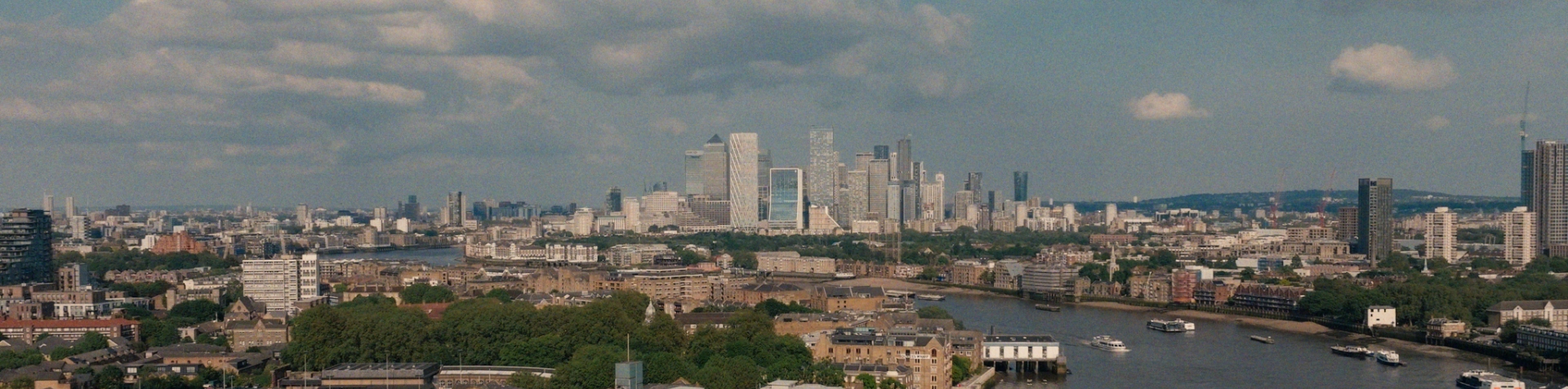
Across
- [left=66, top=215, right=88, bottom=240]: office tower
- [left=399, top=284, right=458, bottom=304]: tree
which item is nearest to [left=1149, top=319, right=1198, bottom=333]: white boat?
[left=399, top=284, right=458, bottom=304]: tree

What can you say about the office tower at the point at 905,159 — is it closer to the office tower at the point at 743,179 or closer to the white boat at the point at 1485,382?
the office tower at the point at 743,179

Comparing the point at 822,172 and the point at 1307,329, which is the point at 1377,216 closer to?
the point at 1307,329

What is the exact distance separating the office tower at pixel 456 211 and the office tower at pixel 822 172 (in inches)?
998

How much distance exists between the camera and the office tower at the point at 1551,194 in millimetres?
65500

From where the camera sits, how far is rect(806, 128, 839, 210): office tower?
11281 cm

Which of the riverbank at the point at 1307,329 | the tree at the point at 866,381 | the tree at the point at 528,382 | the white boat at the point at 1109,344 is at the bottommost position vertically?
→ the riverbank at the point at 1307,329

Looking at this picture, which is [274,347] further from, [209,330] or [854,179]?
[854,179]

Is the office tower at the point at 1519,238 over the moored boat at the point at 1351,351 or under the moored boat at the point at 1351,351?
over

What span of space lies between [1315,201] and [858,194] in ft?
161

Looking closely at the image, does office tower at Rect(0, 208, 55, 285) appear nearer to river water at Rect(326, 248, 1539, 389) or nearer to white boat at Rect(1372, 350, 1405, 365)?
river water at Rect(326, 248, 1539, 389)

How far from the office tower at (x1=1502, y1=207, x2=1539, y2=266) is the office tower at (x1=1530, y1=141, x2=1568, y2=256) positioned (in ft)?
8.06

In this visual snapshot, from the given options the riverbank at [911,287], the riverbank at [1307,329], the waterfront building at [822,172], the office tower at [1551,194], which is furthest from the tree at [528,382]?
the waterfront building at [822,172]

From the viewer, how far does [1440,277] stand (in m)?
46.6

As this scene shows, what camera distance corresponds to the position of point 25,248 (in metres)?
40.4
